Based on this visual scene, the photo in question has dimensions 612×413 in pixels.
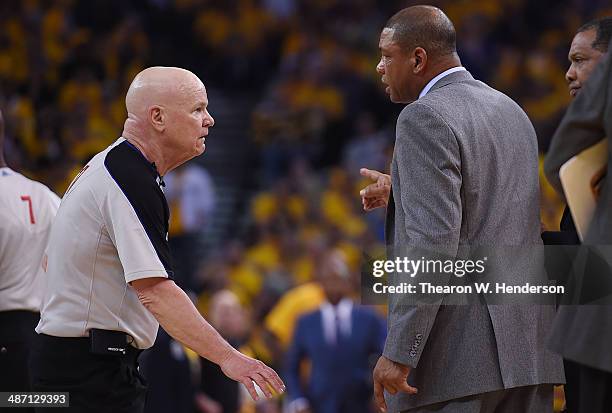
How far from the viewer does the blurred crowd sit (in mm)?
11828

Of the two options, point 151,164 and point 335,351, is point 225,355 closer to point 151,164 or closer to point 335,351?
point 151,164

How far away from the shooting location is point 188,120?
4129 millimetres

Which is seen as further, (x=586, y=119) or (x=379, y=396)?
(x=379, y=396)

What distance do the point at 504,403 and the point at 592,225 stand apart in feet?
3.24

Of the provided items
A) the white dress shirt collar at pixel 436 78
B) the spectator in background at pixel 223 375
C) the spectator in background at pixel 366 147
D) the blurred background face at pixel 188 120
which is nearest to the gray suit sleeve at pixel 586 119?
the white dress shirt collar at pixel 436 78

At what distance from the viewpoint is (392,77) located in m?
4.06

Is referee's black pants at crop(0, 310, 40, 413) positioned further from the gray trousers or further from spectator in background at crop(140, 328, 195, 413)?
spectator in background at crop(140, 328, 195, 413)

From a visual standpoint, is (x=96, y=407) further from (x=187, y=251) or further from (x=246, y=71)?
(x=246, y=71)

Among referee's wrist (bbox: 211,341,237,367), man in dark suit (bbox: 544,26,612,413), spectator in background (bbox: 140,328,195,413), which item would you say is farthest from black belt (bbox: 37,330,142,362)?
spectator in background (bbox: 140,328,195,413)

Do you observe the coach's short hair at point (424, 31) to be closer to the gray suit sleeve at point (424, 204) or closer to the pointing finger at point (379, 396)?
the gray suit sleeve at point (424, 204)

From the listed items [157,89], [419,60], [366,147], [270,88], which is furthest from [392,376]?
[270,88]

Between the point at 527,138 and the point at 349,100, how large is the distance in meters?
10.4

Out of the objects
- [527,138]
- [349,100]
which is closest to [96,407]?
[527,138]

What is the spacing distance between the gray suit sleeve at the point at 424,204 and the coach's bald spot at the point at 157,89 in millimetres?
941
